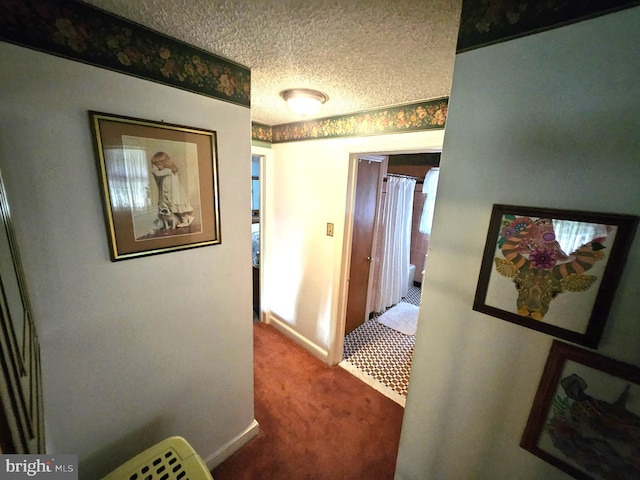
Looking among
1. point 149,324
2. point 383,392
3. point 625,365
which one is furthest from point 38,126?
point 383,392

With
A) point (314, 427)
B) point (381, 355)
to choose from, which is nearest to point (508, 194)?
point (314, 427)

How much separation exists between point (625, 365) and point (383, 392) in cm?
187

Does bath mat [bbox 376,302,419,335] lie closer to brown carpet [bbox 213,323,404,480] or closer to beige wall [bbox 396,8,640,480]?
brown carpet [bbox 213,323,404,480]

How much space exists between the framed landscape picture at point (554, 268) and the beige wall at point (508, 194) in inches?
1.0

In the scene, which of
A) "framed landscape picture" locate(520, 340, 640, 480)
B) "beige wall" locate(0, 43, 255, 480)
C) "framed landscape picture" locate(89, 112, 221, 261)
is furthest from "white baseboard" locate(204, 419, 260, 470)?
"framed landscape picture" locate(520, 340, 640, 480)

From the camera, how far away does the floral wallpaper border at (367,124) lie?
5.06 feet

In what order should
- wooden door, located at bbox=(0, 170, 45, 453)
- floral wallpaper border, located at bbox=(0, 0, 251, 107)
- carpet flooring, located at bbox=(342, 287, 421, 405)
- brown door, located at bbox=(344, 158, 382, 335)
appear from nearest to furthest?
wooden door, located at bbox=(0, 170, 45, 453) < floral wallpaper border, located at bbox=(0, 0, 251, 107) < carpet flooring, located at bbox=(342, 287, 421, 405) < brown door, located at bbox=(344, 158, 382, 335)

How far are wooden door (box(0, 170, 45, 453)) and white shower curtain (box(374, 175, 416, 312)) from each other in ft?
9.22

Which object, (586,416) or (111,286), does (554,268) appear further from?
(111,286)

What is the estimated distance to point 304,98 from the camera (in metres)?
1.50

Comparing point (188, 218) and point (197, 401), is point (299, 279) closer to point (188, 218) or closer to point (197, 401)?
point (197, 401)

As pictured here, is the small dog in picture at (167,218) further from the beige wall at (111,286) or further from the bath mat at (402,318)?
the bath mat at (402,318)

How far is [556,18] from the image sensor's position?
1.89 ft

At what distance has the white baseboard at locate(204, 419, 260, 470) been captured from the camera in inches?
58.3
